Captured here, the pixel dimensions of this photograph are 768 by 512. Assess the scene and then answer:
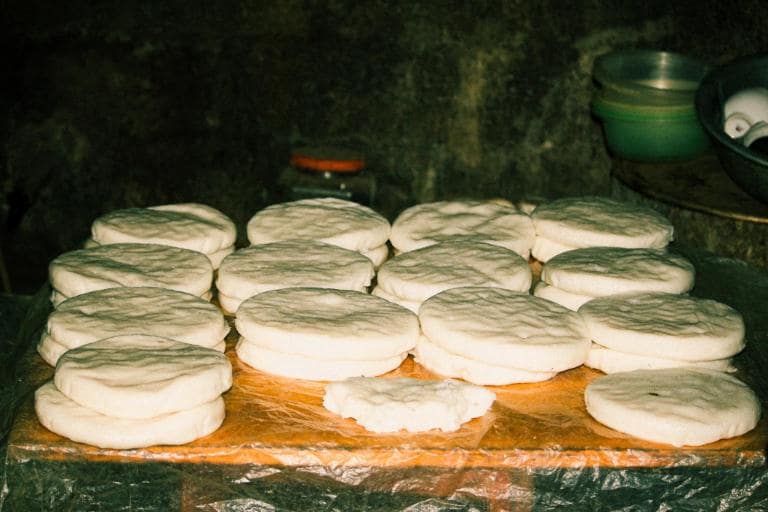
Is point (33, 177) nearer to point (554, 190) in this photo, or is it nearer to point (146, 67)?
point (146, 67)

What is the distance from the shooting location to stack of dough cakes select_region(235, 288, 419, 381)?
282 cm

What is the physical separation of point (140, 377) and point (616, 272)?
1.77m

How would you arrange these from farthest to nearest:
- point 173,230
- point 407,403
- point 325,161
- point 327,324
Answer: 1. point 325,161
2. point 173,230
3. point 327,324
4. point 407,403

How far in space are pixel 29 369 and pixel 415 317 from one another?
1.28 meters

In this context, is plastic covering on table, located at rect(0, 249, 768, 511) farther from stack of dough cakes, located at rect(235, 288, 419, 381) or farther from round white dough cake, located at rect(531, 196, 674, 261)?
round white dough cake, located at rect(531, 196, 674, 261)

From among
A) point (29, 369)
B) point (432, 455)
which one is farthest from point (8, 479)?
point (432, 455)

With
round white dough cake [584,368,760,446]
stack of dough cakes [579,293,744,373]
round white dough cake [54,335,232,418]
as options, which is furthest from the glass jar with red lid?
round white dough cake [584,368,760,446]

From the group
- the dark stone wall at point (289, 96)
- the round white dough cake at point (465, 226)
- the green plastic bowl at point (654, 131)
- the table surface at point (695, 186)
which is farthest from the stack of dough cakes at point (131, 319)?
the green plastic bowl at point (654, 131)

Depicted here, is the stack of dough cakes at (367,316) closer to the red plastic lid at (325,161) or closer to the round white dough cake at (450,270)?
the round white dough cake at (450,270)

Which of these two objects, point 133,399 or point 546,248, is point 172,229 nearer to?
point 133,399

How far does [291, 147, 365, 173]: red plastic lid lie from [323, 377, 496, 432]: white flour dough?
2333 mm

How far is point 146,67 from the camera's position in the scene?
17.4 ft

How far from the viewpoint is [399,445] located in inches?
100

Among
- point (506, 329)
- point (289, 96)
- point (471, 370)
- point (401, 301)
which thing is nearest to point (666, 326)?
point (506, 329)
